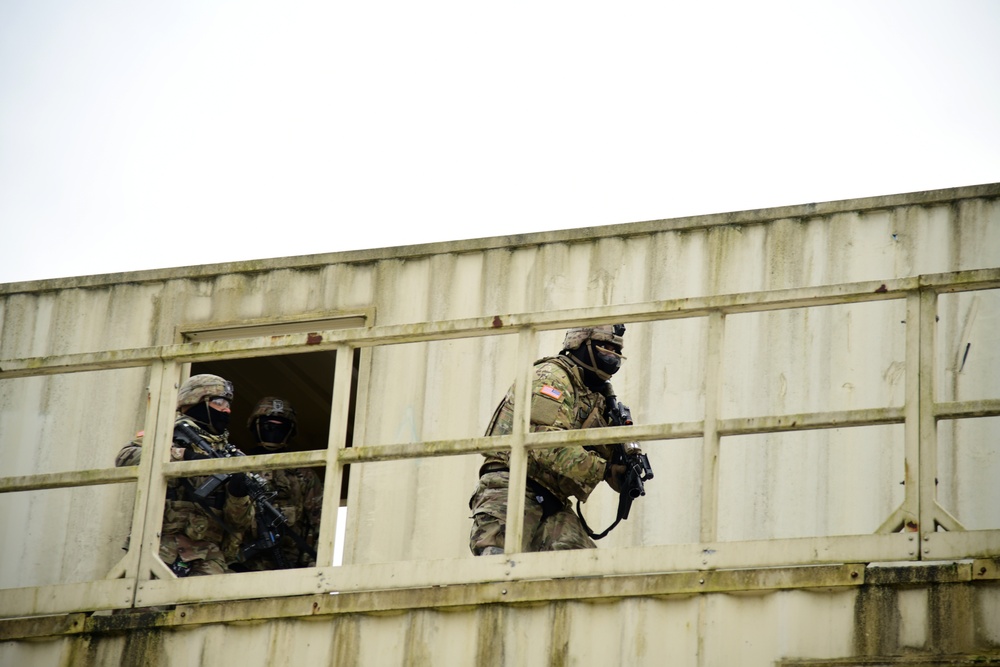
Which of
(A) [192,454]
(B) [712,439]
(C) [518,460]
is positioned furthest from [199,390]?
(B) [712,439]

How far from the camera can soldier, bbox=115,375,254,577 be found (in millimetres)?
10281

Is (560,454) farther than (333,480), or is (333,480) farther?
→ (560,454)

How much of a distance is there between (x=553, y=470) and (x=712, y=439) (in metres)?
1.30

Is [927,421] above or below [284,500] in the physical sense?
below

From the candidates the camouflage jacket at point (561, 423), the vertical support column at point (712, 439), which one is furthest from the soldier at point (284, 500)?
the vertical support column at point (712, 439)

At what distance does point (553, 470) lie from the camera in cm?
863

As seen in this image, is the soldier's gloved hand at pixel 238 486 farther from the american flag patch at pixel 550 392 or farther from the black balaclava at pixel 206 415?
the american flag patch at pixel 550 392

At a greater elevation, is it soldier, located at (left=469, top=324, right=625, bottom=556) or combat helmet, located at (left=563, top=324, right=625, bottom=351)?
combat helmet, located at (left=563, top=324, right=625, bottom=351)

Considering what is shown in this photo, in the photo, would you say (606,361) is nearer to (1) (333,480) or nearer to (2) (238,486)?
(1) (333,480)

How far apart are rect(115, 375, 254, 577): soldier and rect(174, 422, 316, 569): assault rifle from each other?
1.8 inches

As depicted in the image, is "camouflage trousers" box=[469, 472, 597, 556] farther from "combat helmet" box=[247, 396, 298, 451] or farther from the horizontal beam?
"combat helmet" box=[247, 396, 298, 451]

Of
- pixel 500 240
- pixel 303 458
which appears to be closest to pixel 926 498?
pixel 303 458


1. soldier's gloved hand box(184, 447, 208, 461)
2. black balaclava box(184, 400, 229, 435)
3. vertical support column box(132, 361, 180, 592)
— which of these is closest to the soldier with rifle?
vertical support column box(132, 361, 180, 592)

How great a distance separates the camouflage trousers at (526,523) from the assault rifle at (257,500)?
1.98 metres
